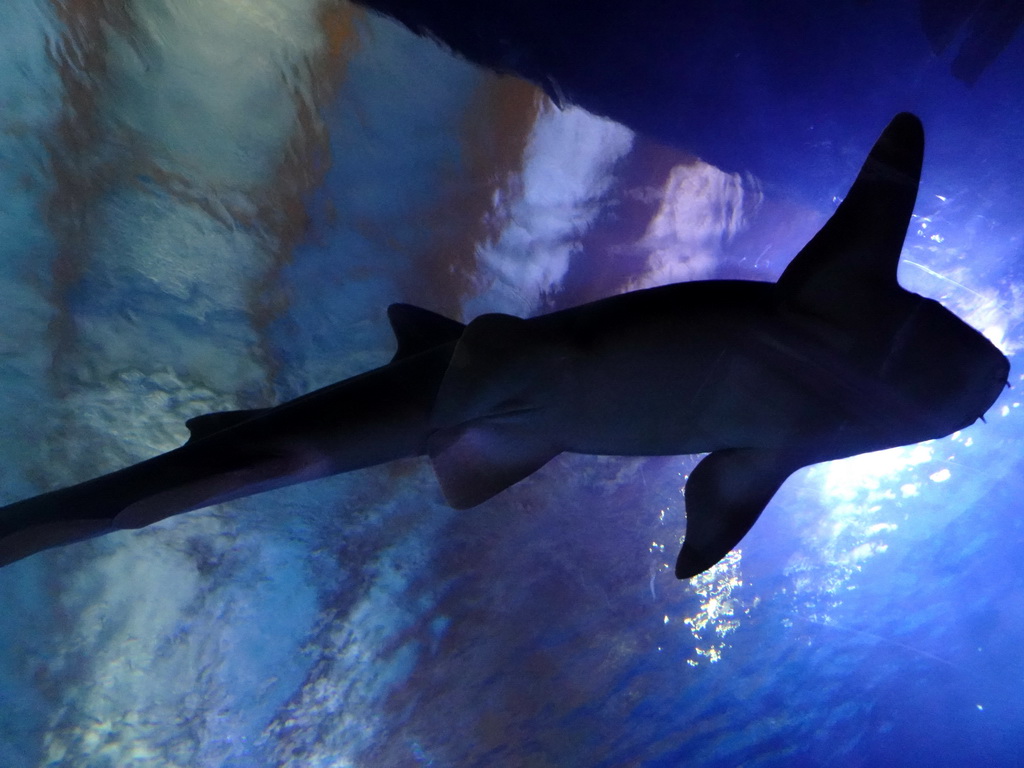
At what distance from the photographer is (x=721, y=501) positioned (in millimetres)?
2617

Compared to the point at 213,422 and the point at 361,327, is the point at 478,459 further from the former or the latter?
the point at 361,327

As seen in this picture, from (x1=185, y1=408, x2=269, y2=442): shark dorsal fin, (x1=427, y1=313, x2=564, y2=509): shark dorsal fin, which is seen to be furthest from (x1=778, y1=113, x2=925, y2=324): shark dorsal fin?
(x1=185, y1=408, x2=269, y2=442): shark dorsal fin

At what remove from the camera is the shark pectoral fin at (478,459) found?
2.51m

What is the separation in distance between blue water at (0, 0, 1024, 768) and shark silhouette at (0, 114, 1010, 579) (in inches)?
65.5

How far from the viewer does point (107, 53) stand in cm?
301

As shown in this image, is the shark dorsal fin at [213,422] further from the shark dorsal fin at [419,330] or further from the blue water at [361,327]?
the blue water at [361,327]

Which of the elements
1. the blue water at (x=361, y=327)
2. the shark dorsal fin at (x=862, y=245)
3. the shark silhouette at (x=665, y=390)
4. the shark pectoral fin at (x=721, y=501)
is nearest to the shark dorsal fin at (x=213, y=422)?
the shark silhouette at (x=665, y=390)

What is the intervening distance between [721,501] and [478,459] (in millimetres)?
1090

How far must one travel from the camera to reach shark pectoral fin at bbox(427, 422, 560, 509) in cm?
251

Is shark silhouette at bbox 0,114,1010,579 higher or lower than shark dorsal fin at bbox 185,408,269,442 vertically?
higher

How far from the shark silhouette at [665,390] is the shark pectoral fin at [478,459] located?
0.04ft

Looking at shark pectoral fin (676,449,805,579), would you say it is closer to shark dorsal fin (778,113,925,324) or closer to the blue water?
shark dorsal fin (778,113,925,324)

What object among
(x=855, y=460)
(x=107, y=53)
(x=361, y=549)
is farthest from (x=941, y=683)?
(x=107, y=53)

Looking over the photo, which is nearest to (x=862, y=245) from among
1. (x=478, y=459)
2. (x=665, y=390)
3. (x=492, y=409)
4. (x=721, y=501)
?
(x=665, y=390)
